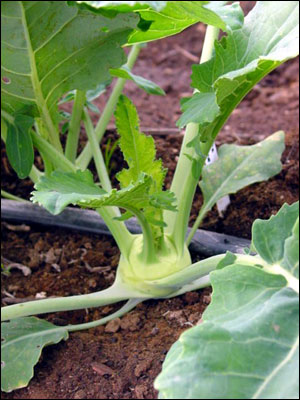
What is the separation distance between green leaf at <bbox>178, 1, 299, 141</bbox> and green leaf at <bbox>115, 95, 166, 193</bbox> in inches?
4.7

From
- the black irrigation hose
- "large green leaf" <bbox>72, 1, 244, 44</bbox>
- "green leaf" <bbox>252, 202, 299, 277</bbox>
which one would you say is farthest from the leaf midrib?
"green leaf" <bbox>252, 202, 299, 277</bbox>

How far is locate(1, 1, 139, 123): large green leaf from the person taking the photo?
37.5 inches

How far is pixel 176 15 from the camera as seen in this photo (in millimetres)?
1020

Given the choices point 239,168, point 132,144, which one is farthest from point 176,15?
point 239,168

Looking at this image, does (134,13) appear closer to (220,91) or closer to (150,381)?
(220,91)

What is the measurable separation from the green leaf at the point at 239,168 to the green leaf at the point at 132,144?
0.24 metres

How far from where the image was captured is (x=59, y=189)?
0.96m

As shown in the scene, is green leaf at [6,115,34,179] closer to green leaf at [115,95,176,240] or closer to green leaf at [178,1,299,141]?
green leaf at [115,95,176,240]

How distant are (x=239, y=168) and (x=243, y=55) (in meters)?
0.37

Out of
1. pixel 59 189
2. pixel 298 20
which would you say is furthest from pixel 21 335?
pixel 298 20

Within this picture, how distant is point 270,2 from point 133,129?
34 centimetres

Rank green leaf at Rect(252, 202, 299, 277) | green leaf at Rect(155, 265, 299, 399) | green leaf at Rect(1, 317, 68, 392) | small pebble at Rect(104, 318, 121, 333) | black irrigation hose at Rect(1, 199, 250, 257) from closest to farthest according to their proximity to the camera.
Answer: green leaf at Rect(155, 265, 299, 399)
green leaf at Rect(252, 202, 299, 277)
green leaf at Rect(1, 317, 68, 392)
small pebble at Rect(104, 318, 121, 333)
black irrigation hose at Rect(1, 199, 250, 257)

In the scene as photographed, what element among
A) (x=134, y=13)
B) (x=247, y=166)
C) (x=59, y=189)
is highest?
(x=134, y=13)

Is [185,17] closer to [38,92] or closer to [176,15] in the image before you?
[176,15]
